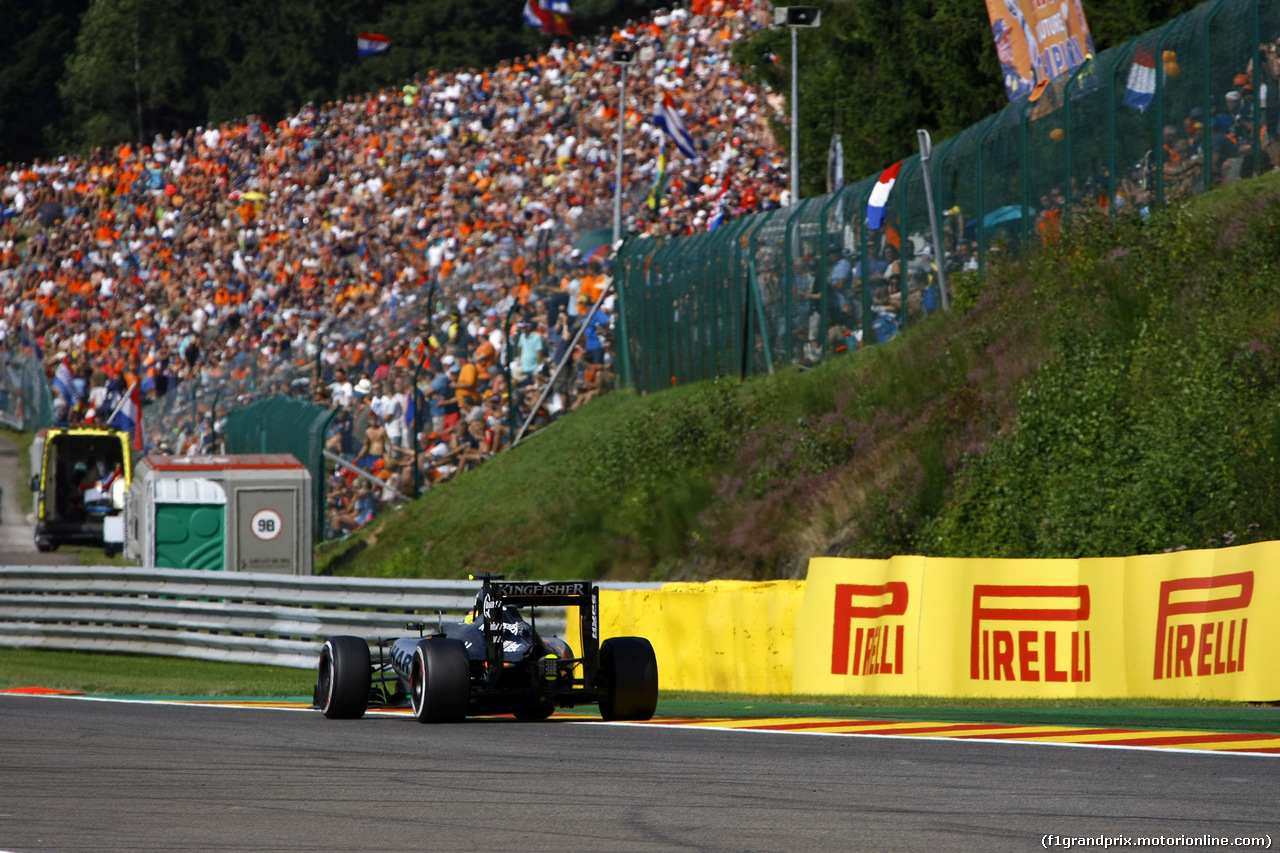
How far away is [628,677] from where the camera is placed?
11656 millimetres

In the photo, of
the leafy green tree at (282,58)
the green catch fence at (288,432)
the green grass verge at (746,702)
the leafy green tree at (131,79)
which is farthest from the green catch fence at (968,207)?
Result: the leafy green tree at (131,79)

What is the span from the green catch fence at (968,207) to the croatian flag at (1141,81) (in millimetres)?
19

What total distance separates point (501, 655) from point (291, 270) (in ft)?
109

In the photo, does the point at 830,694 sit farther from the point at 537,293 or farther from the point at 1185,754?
the point at 537,293

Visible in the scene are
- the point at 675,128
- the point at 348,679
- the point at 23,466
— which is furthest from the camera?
the point at 23,466

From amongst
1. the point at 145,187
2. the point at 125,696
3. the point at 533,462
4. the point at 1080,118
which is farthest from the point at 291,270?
the point at 125,696

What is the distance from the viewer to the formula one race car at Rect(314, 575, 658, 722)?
11312mm

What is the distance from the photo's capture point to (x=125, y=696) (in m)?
15.3

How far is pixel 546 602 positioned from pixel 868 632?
415 centimetres

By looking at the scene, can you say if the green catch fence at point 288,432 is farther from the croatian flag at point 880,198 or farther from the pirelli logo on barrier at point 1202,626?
the pirelli logo on barrier at point 1202,626

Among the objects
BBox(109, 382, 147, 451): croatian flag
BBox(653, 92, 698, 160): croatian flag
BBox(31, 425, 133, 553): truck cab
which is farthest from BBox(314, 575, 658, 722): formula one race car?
BBox(109, 382, 147, 451): croatian flag

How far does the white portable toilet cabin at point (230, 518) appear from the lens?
24906mm

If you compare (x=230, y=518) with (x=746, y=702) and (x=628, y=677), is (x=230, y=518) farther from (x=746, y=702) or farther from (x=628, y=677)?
(x=628, y=677)

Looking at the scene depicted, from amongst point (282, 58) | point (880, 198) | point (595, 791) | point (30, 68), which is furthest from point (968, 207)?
point (30, 68)
